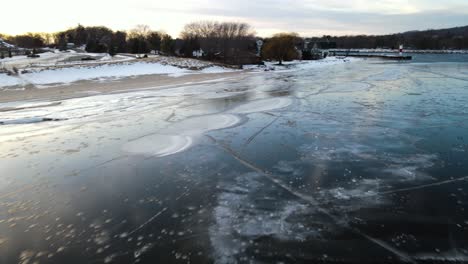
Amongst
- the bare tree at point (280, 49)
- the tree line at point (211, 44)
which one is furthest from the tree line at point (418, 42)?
the bare tree at point (280, 49)

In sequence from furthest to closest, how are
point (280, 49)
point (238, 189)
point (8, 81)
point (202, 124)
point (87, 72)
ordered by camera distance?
point (280, 49)
point (87, 72)
point (8, 81)
point (202, 124)
point (238, 189)

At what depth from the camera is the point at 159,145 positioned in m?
8.16

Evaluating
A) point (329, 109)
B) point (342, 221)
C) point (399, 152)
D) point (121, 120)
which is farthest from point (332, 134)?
point (121, 120)

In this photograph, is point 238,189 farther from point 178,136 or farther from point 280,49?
point 280,49

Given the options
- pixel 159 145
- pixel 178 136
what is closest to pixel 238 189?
pixel 159 145

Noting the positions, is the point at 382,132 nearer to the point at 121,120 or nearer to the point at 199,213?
the point at 199,213

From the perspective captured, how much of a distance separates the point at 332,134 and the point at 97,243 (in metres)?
6.38

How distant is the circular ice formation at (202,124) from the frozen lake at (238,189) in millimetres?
66

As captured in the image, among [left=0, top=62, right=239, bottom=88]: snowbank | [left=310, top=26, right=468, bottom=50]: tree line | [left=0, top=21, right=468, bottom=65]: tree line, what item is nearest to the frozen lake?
[left=0, top=62, right=239, bottom=88]: snowbank

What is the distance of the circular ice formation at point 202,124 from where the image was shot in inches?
374

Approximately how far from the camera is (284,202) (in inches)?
195

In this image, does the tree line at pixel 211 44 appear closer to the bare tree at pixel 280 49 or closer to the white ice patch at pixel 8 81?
the bare tree at pixel 280 49

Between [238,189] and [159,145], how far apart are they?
10.8ft

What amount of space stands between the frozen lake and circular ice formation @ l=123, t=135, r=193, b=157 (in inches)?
2.0
